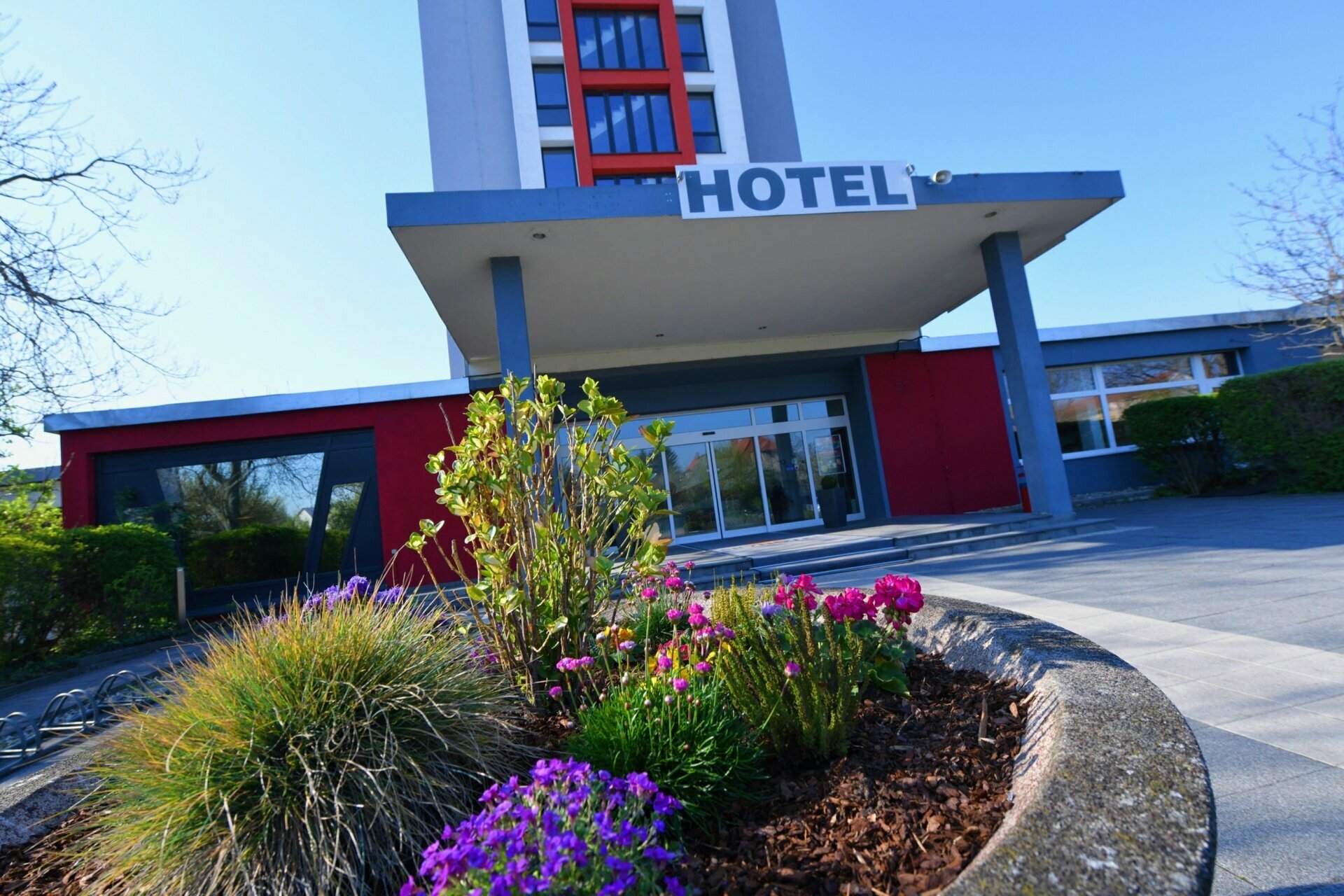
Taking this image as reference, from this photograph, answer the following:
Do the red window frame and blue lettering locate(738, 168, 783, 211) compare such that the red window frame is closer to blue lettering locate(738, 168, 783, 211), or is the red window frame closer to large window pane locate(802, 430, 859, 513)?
large window pane locate(802, 430, 859, 513)

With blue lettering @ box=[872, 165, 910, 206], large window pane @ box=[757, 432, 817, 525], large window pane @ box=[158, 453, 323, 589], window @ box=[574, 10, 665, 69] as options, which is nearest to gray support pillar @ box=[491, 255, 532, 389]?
blue lettering @ box=[872, 165, 910, 206]

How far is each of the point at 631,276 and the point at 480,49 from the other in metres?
14.1

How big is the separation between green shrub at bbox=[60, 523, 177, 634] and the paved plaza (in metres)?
8.20

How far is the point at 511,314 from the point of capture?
26.7 ft

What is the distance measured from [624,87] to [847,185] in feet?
43.1

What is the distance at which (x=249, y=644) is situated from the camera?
2.12m

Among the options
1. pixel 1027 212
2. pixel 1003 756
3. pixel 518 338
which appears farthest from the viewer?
pixel 1027 212

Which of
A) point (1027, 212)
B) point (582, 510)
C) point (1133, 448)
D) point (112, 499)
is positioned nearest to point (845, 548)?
point (1027, 212)

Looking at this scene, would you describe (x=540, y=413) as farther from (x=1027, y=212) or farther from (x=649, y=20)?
(x=649, y=20)

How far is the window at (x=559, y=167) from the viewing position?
18672 mm

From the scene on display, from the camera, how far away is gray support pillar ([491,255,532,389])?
800 cm

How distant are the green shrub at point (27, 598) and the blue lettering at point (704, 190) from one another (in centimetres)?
784

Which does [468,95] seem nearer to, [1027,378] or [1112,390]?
[1027,378]

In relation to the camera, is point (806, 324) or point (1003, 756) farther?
point (806, 324)
